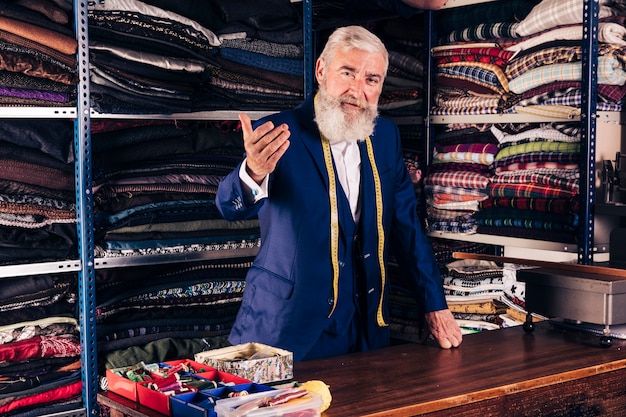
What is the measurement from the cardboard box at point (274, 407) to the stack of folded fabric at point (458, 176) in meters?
2.12

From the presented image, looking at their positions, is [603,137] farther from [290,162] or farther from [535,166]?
[290,162]

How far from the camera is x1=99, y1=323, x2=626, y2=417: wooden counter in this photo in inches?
77.3

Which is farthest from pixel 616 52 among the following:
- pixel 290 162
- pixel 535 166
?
pixel 290 162

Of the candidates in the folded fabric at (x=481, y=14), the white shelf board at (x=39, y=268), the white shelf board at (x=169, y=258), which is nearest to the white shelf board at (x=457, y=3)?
the folded fabric at (x=481, y=14)

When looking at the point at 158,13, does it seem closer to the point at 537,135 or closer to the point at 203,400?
the point at 537,135

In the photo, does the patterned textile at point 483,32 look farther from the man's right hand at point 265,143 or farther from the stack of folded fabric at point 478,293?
the man's right hand at point 265,143

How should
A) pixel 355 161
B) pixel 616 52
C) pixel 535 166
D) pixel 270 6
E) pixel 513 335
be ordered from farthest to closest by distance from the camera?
1. pixel 270 6
2. pixel 535 166
3. pixel 616 52
4. pixel 355 161
5. pixel 513 335

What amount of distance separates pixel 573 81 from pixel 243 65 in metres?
1.34

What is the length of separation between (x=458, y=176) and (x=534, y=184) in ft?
1.36

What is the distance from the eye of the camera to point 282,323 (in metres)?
2.77

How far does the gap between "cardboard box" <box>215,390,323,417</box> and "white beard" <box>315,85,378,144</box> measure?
117 centimetres

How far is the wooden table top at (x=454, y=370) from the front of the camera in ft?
6.41

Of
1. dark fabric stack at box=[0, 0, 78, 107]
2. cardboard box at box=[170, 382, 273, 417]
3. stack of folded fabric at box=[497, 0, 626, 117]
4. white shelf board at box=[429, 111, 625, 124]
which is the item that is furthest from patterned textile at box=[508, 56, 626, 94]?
cardboard box at box=[170, 382, 273, 417]

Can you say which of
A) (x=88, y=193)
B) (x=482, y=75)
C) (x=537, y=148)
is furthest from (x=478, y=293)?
(x=88, y=193)
